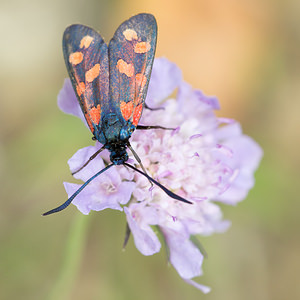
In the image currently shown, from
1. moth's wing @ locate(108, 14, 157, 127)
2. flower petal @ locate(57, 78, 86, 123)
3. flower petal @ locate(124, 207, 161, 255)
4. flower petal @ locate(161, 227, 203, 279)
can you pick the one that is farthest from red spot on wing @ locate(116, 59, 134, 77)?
flower petal @ locate(161, 227, 203, 279)

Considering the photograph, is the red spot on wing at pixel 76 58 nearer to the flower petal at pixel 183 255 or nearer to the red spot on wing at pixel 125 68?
the red spot on wing at pixel 125 68

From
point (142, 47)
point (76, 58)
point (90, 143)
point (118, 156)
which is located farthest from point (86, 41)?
point (90, 143)

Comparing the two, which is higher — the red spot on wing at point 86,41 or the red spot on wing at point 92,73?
the red spot on wing at point 86,41

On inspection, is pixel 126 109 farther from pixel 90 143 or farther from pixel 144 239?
pixel 90 143

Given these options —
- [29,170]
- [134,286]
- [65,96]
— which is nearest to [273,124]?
[134,286]

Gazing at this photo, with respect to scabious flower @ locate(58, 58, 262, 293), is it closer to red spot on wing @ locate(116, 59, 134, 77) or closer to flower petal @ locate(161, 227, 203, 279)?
flower petal @ locate(161, 227, 203, 279)

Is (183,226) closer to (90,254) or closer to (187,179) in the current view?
(187,179)

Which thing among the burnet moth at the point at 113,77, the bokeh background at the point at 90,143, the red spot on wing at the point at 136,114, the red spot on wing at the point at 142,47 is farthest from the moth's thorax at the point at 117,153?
the bokeh background at the point at 90,143
